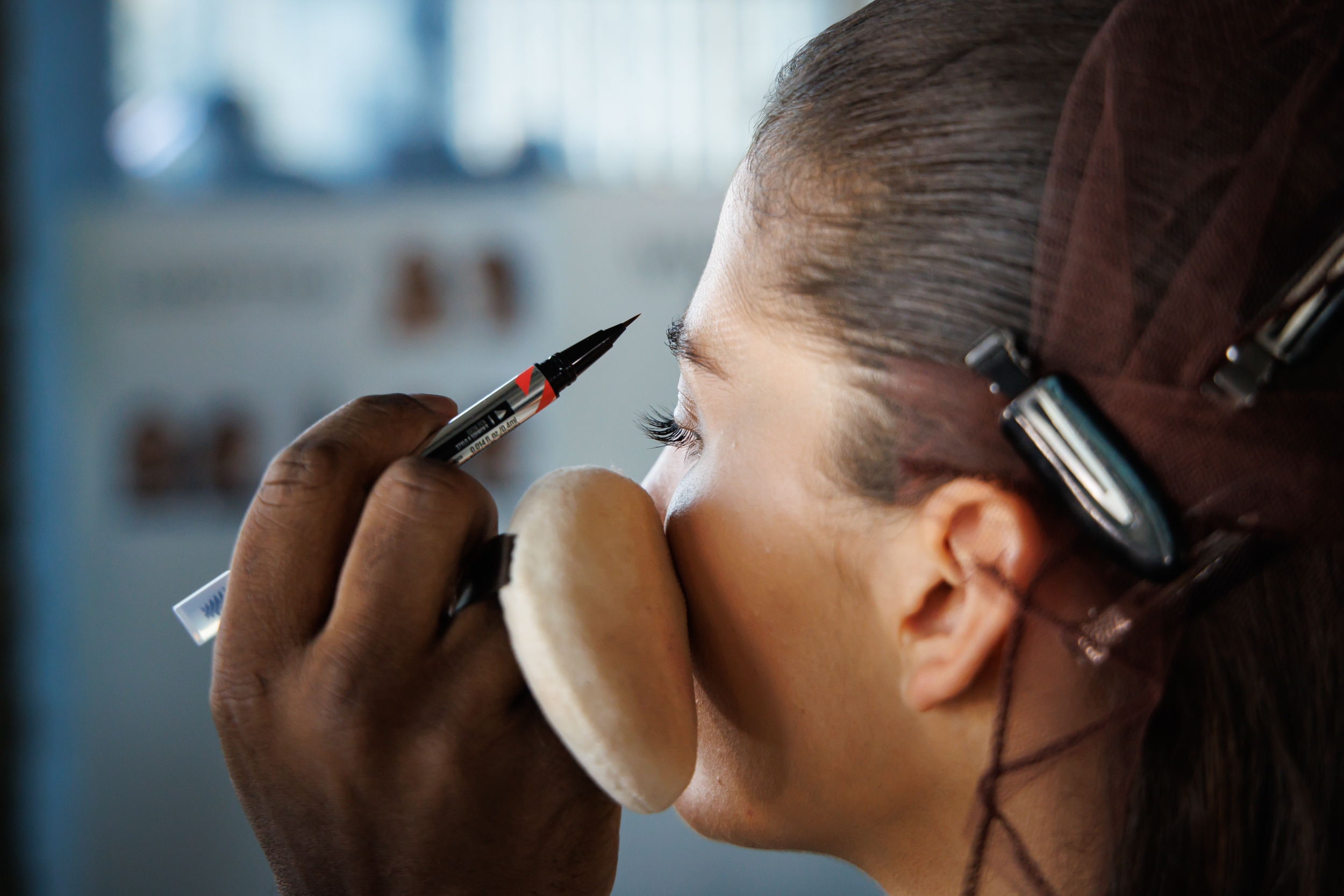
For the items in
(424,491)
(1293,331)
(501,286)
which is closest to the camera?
(1293,331)

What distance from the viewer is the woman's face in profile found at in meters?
0.52

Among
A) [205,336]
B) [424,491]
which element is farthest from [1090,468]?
[205,336]

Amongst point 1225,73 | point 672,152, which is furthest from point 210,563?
point 1225,73

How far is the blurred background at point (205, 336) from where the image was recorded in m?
1.76

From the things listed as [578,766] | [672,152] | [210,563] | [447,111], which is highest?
[447,111]

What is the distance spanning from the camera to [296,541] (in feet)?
1.71

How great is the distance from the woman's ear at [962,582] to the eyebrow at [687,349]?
0.17 m

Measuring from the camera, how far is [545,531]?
0.52 metres

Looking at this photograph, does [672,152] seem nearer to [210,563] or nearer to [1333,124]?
[210,563]

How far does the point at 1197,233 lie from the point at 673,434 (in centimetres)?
34

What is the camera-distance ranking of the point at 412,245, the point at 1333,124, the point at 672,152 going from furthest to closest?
A: 1. the point at 672,152
2. the point at 412,245
3. the point at 1333,124

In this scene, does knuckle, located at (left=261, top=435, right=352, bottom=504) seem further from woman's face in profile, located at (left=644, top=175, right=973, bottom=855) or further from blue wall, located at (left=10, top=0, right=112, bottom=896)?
blue wall, located at (left=10, top=0, right=112, bottom=896)

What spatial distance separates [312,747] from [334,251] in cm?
143

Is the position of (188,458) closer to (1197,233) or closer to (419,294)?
(419,294)
